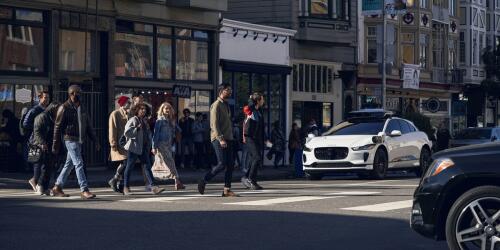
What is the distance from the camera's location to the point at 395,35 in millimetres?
49125

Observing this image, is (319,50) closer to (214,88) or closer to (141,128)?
(214,88)

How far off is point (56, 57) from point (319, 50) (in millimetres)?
15624

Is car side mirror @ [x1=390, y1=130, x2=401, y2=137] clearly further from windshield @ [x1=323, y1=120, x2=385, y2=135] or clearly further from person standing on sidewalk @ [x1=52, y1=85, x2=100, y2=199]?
person standing on sidewalk @ [x1=52, y1=85, x2=100, y2=199]

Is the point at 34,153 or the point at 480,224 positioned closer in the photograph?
the point at 480,224

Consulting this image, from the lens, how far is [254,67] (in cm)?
3666

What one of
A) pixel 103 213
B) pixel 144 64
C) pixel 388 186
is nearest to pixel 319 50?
pixel 144 64

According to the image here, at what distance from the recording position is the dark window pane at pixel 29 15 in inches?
1065

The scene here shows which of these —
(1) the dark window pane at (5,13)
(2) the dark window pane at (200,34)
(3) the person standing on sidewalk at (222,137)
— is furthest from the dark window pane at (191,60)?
(3) the person standing on sidewalk at (222,137)

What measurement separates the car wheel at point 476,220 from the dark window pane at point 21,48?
18.9m

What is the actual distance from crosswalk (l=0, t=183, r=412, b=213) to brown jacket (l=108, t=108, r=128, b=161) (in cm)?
67

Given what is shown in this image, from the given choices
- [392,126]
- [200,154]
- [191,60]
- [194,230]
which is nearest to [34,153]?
[194,230]

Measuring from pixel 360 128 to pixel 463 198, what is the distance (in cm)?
1657

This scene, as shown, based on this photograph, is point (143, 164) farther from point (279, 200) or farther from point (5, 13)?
point (5, 13)

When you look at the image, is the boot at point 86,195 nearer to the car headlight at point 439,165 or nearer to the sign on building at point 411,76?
the car headlight at point 439,165
